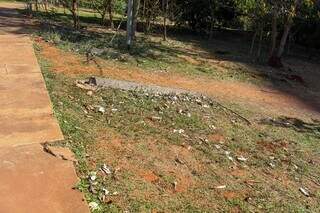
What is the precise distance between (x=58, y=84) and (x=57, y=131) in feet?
7.66

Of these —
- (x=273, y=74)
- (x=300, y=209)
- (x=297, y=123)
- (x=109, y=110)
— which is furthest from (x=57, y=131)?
(x=273, y=74)

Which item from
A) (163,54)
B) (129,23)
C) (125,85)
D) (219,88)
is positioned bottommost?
(219,88)

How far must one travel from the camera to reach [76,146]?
16.7ft

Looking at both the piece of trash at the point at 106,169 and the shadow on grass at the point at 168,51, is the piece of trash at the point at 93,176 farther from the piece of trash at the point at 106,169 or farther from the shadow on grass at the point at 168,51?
the shadow on grass at the point at 168,51

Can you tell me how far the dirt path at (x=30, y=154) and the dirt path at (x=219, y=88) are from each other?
169 cm

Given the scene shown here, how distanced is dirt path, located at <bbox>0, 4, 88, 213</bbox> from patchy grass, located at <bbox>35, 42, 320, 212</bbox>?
0.19 meters

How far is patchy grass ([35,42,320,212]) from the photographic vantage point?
14.7 feet

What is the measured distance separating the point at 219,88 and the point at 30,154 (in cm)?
576

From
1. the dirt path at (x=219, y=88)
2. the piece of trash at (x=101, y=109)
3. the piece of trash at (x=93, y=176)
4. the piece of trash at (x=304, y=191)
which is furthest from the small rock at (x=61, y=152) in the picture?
the dirt path at (x=219, y=88)

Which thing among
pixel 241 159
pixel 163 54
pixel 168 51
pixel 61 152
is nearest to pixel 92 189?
pixel 61 152

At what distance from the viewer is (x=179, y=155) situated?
544cm

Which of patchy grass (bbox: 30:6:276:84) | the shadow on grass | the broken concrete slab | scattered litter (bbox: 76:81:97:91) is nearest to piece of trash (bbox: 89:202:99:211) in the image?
scattered litter (bbox: 76:81:97:91)

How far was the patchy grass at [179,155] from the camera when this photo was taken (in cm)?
448

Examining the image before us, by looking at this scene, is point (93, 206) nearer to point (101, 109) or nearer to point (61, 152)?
point (61, 152)
